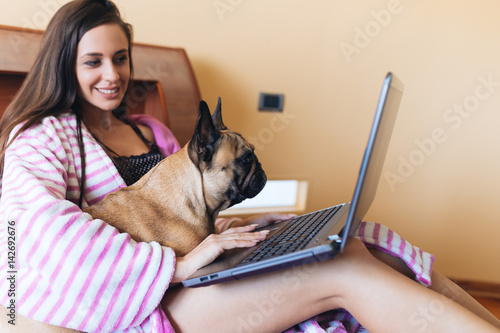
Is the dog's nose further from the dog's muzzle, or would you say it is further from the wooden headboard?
the wooden headboard

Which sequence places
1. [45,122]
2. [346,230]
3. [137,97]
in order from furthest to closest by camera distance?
[137,97]
[45,122]
[346,230]

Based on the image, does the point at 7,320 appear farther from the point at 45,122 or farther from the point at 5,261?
the point at 45,122

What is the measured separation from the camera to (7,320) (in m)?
0.72

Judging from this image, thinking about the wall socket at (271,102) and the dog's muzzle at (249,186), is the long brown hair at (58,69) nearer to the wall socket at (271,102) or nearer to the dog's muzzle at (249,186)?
the dog's muzzle at (249,186)

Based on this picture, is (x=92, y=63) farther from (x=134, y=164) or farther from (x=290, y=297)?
(x=290, y=297)

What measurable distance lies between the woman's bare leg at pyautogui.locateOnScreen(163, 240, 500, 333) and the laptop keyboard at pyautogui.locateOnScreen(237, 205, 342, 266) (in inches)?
2.5

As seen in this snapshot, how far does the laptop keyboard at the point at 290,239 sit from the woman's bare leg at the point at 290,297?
6 cm

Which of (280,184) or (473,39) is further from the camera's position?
(280,184)

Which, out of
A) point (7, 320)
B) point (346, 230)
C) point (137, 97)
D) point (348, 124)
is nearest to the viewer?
point (346, 230)

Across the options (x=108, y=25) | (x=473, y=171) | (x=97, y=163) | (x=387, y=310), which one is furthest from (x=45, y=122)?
(x=473, y=171)

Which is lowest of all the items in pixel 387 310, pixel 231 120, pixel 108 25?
pixel 387 310

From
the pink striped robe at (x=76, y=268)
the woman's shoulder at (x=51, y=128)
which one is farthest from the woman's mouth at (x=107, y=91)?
the pink striped robe at (x=76, y=268)

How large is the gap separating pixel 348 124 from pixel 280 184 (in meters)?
0.48

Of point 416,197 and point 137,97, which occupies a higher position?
point 137,97
